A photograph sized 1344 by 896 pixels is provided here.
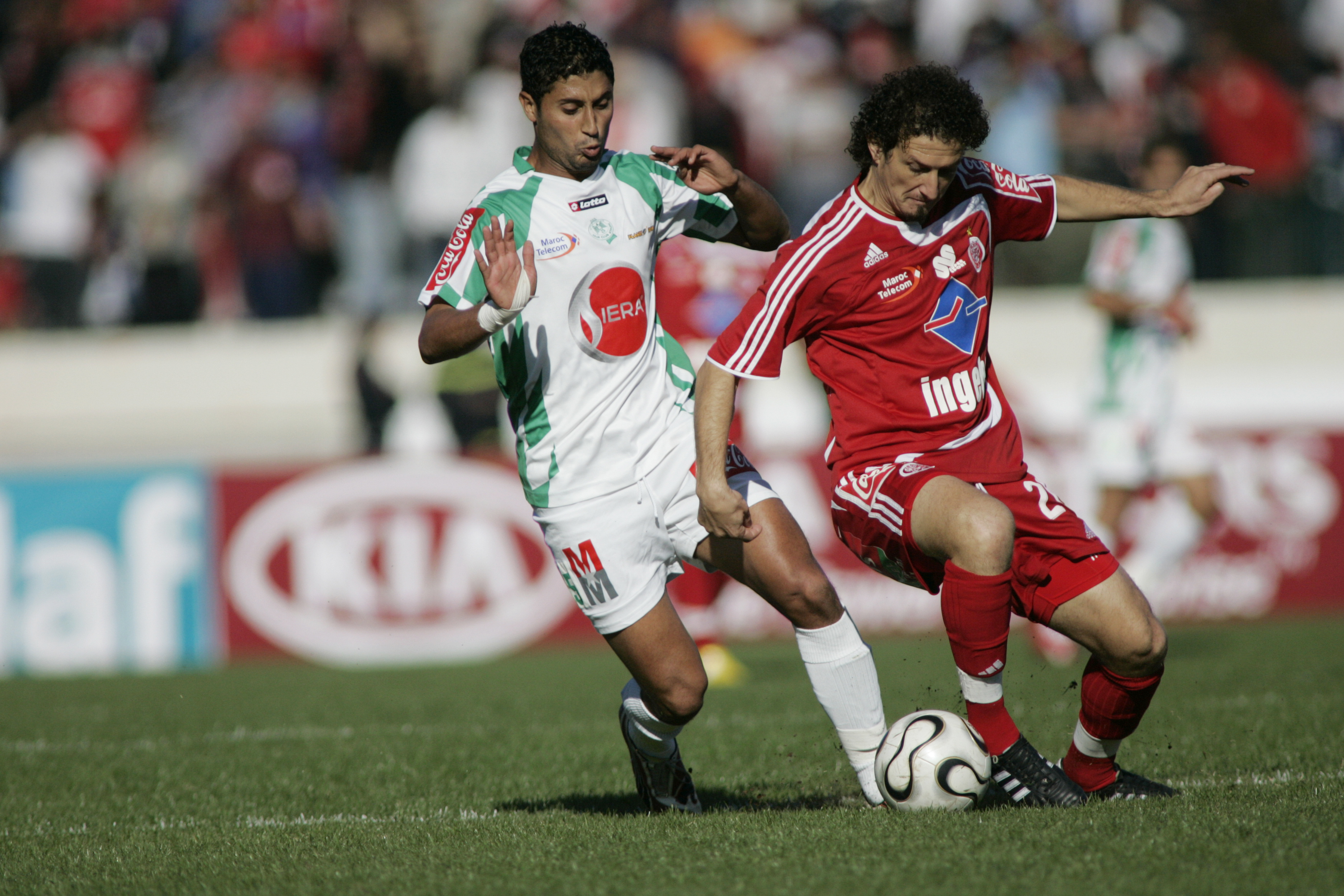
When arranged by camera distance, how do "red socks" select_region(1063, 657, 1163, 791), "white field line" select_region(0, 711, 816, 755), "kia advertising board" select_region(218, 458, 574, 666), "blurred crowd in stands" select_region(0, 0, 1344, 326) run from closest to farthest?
1. "red socks" select_region(1063, 657, 1163, 791)
2. "white field line" select_region(0, 711, 816, 755)
3. "kia advertising board" select_region(218, 458, 574, 666)
4. "blurred crowd in stands" select_region(0, 0, 1344, 326)

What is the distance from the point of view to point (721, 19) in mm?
16266

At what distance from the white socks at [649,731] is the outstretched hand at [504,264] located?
1465 millimetres

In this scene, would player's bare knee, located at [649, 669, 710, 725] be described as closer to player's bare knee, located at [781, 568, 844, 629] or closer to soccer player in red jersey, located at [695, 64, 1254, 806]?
player's bare knee, located at [781, 568, 844, 629]

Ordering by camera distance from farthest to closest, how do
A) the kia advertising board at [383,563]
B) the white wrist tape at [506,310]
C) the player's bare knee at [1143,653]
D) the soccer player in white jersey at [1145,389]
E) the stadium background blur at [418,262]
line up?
the stadium background blur at [418,262] → the kia advertising board at [383,563] → the soccer player in white jersey at [1145,389] → the player's bare knee at [1143,653] → the white wrist tape at [506,310]

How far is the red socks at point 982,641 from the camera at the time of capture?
4449mm

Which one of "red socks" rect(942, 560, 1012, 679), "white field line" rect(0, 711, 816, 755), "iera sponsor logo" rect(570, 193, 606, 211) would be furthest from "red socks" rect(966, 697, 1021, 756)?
"white field line" rect(0, 711, 816, 755)

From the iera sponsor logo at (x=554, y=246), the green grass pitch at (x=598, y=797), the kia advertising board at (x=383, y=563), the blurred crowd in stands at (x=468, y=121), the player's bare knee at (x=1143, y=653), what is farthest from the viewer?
the blurred crowd in stands at (x=468, y=121)

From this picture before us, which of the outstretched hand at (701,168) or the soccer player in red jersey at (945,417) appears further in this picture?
the outstretched hand at (701,168)

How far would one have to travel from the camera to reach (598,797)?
5426 mm

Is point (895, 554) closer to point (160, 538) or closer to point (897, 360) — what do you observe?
point (897, 360)

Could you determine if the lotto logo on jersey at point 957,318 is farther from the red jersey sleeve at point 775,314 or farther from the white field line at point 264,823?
the white field line at point 264,823

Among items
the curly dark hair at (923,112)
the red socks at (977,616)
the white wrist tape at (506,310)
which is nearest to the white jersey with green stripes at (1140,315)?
the curly dark hair at (923,112)

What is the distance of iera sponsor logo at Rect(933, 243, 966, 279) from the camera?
15.6ft

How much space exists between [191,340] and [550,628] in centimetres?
595
